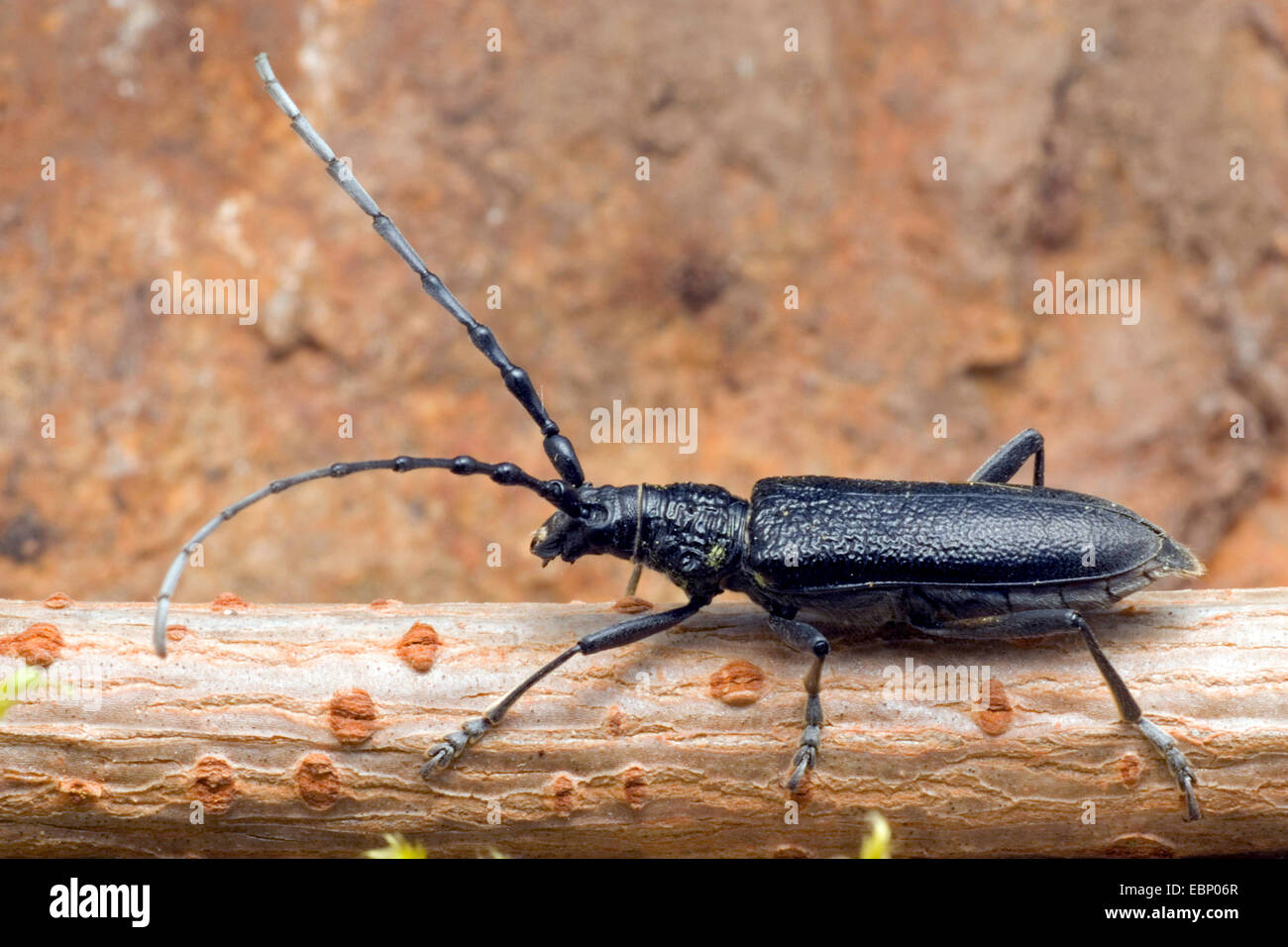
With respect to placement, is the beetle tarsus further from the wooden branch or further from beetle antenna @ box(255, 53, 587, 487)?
beetle antenna @ box(255, 53, 587, 487)

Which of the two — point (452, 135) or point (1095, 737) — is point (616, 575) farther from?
point (1095, 737)

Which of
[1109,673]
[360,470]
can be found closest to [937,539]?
[1109,673]

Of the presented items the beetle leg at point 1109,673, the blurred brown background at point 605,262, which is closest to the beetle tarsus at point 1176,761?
the beetle leg at point 1109,673

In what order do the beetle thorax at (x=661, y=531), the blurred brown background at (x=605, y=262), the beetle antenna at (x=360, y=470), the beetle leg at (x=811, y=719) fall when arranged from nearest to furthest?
1. the beetle antenna at (x=360, y=470)
2. the beetle leg at (x=811, y=719)
3. the beetle thorax at (x=661, y=531)
4. the blurred brown background at (x=605, y=262)

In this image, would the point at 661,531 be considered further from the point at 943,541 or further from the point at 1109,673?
the point at 1109,673

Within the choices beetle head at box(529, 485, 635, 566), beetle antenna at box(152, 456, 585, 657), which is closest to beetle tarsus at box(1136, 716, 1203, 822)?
beetle head at box(529, 485, 635, 566)

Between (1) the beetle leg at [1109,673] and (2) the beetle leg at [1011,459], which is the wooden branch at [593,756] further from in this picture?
(2) the beetle leg at [1011,459]
